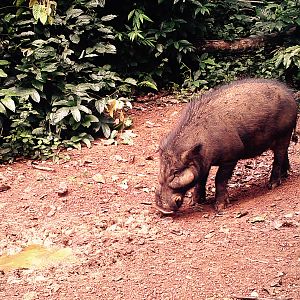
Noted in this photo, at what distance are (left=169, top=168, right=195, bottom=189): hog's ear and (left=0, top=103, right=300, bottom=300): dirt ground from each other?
0.36m

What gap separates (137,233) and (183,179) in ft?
2.77

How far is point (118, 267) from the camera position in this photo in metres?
5.85

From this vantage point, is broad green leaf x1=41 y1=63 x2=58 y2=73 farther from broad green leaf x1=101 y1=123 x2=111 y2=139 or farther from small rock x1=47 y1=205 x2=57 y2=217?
small rock x1=47 y1=205 x2=57 y2=217

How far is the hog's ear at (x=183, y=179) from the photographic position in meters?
7.11

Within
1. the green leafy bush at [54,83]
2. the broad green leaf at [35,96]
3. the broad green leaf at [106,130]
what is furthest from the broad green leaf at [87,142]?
the broad green leaf at [35,96]

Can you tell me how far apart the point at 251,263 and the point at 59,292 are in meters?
1.64

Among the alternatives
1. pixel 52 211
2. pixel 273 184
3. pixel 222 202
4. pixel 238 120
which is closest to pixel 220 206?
pixel 222 202

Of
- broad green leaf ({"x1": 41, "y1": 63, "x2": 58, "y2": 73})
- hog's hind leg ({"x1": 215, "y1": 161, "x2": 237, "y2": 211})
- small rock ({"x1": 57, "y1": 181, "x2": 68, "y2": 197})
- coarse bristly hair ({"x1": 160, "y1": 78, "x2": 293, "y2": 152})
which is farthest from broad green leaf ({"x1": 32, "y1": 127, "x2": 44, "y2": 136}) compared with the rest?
hog's hind leg ({"x1": 215, "y1": 161, "x2": 237, "y2": 211})

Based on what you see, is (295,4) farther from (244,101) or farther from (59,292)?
(59,292)

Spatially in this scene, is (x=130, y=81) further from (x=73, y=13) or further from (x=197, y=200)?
(x=197, y=200)

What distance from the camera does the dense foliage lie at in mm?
9570

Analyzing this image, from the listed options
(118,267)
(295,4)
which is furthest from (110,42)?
(118,267)

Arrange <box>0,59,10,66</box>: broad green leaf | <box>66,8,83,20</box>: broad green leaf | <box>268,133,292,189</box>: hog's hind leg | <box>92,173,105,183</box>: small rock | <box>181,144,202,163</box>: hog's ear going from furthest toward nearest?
<box>66,8,83,20</box>: broad green leaf → <box>0,59,10,66</box>: broad green leaf → <box>92,173,105,183</box>: small rock → <box>268,133,292,189</box>: hog's hind leg → <box>181,144,202,163</box>: hog's ear

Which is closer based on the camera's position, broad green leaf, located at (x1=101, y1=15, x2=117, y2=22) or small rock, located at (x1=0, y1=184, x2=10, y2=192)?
small rock, located at (x1=0, y1=184, x2=10, y2=192)
